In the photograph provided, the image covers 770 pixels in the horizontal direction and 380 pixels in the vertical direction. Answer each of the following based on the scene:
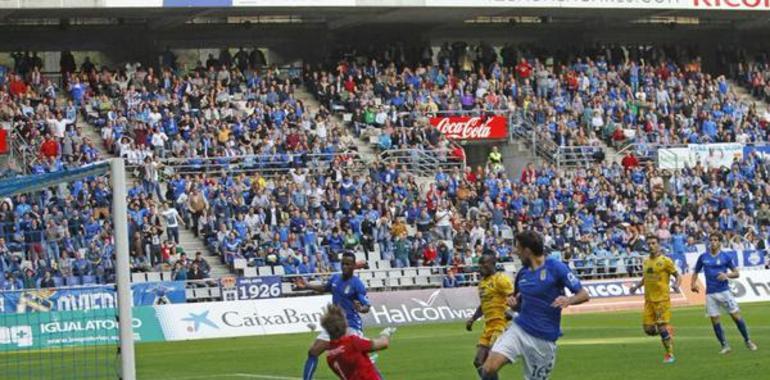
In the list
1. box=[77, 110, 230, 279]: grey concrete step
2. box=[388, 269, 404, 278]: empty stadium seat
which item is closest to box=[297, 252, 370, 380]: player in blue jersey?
box=[77, 110, 230, 279]: grey concrete step

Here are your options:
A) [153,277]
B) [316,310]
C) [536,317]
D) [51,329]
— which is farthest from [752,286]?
[536,317]

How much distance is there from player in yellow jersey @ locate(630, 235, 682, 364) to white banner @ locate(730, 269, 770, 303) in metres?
20.1

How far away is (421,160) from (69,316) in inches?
1289

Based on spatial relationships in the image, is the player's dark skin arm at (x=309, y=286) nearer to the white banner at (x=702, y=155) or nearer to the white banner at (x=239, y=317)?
the white banner at (x=239, y=317)

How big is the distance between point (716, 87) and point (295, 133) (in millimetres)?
19818

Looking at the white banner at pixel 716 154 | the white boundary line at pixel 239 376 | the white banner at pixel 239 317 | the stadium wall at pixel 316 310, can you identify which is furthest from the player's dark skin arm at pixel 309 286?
the white banner at pixel 716 154

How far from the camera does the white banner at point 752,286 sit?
1852 inches

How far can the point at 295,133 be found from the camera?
53062mm

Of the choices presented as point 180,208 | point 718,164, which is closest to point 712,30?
point 718,164

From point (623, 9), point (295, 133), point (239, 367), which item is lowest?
point (239, 367)

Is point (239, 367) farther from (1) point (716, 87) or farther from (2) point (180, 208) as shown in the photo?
(1) point (716, 87)

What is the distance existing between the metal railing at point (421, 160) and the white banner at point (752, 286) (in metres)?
10.8

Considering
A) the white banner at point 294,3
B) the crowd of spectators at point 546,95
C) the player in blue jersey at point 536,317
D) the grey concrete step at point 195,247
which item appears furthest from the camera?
the crowd of spectators at point 546,95

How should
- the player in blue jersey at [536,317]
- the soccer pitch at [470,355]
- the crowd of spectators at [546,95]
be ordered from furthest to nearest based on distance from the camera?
the crowd of spectators at [546,95] → the soccer pitch at [470,355] → the player in blue jersey at [536,317]
